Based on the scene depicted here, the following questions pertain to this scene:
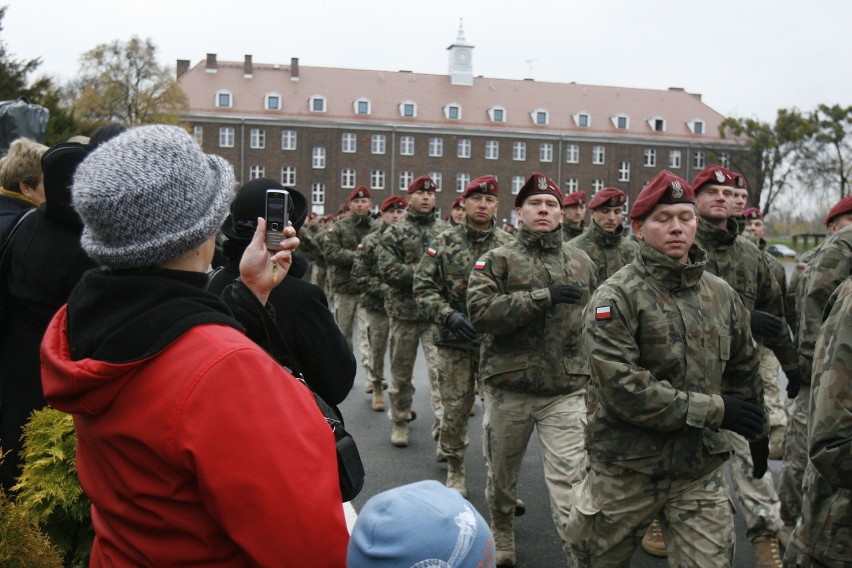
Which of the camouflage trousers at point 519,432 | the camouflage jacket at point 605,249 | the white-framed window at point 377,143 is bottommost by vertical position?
the camouflage trousers at point 519,432

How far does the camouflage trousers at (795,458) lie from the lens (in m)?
5.00

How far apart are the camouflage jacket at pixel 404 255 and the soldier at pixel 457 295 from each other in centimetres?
170

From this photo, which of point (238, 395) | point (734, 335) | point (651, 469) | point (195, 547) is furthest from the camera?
point (734, 335)

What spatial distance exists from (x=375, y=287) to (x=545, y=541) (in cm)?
490

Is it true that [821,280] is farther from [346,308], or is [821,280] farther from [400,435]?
[346,308]

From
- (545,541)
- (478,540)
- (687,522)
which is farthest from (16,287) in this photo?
(545,541)

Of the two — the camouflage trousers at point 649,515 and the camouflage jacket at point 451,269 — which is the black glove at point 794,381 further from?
the camouflage jacket at point 451,269

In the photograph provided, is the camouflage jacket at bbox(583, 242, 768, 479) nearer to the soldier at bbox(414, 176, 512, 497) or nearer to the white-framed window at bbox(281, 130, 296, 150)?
the soldier at bbox(414, 176, 512, 497)

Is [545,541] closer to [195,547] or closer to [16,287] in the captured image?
[16,287]

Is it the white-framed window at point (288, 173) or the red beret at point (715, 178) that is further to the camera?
the white-framed window at point (288, 173)

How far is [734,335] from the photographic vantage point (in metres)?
3.92

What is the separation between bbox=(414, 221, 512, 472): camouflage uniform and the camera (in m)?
6.86

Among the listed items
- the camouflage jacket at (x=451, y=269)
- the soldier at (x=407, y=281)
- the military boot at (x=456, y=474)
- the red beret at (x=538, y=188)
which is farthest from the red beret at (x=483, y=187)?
the military boot at (x=456, y=474)

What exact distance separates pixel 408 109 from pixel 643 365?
64.9 meters
